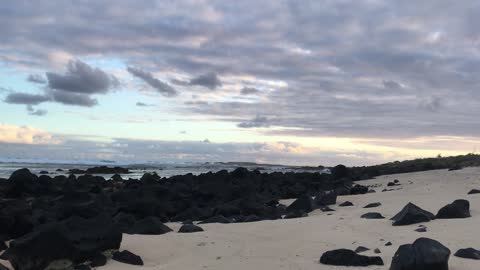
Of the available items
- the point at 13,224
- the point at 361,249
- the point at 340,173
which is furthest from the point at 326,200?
the point at 340,173

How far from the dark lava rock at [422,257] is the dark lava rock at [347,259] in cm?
46

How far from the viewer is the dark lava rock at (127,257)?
6.09 metres

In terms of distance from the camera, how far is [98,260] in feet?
19.6

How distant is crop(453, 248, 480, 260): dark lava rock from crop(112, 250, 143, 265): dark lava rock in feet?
12.2

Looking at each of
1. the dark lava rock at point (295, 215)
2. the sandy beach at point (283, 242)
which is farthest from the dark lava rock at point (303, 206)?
the sandy beach at point (283, 242)

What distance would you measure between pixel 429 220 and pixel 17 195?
14.9 metres

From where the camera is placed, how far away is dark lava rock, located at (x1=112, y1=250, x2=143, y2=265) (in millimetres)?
6090

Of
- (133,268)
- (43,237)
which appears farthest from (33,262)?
(133,268)

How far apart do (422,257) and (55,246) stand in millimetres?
3990

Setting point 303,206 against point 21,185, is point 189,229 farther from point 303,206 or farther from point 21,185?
point 21,185

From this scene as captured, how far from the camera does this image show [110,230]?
6262 millimetres

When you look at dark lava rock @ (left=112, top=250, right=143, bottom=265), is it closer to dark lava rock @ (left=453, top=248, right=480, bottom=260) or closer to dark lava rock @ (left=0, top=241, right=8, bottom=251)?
dark lava rock @ (left=0, top=241, right=8, bottom=251)

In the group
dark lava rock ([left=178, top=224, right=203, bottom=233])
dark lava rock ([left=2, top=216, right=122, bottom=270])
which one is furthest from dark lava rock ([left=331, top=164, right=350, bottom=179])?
dark lava rock ([left=2, top=216, right=122, bottom=270])

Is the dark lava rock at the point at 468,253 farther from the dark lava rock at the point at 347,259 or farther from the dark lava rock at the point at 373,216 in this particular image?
the dark lava rock at the point at 373,216
